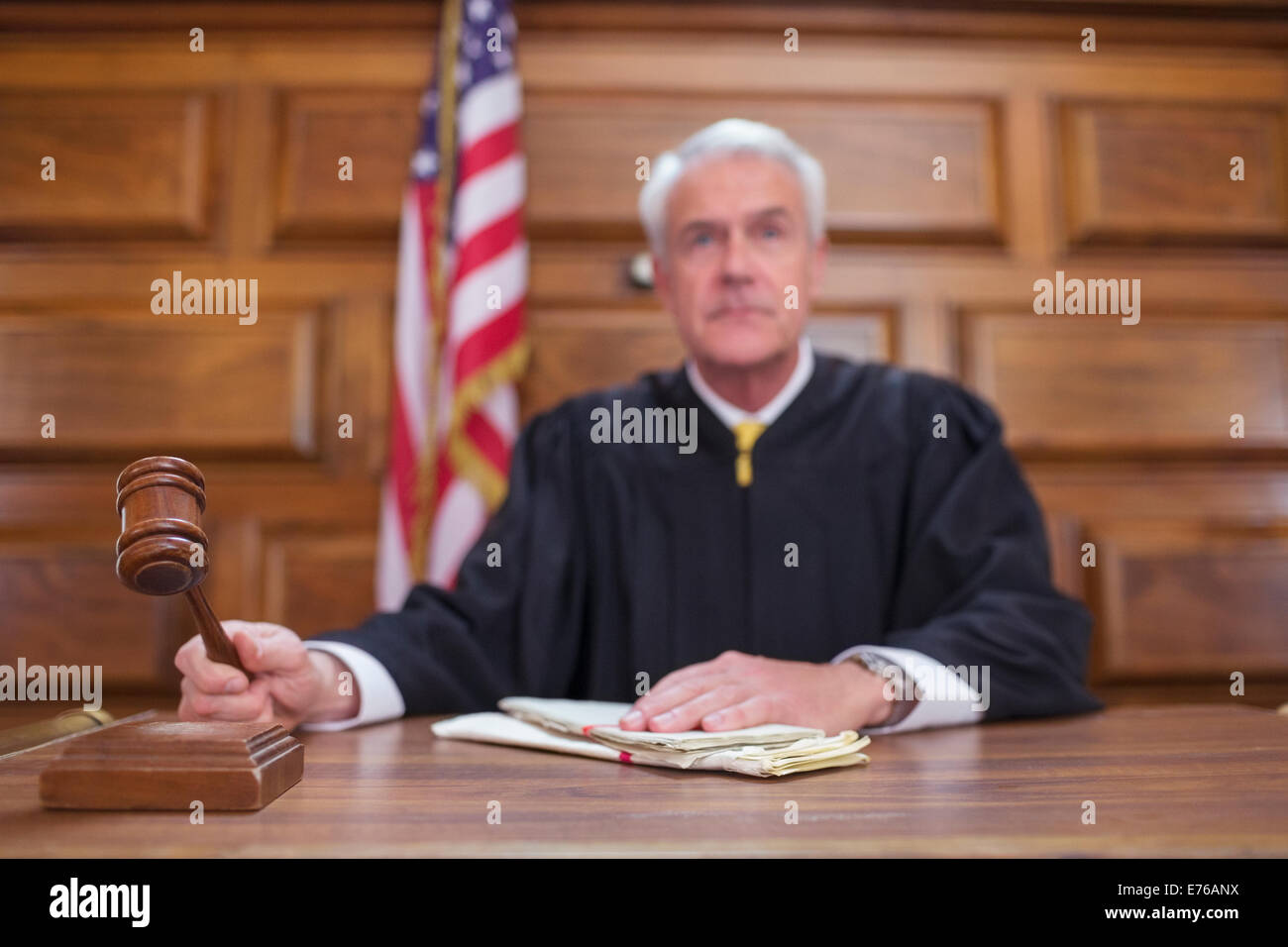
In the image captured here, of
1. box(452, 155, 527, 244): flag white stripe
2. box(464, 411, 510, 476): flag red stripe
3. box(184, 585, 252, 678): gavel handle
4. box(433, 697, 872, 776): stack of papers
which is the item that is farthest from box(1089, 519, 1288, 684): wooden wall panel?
box(184, 585, 252, 678): gavel handle

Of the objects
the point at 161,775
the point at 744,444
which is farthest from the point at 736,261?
the point at 161,775

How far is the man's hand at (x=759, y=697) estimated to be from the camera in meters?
1.23

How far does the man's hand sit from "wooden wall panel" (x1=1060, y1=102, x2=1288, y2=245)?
88.0 inches

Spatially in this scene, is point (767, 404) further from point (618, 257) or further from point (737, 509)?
point (618, 257)

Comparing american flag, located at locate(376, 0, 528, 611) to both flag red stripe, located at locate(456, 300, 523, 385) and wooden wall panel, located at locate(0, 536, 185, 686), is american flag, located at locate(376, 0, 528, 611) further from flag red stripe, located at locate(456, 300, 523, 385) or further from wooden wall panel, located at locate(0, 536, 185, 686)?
wooden wall panel, located at locate(0, 536, 185, 686)

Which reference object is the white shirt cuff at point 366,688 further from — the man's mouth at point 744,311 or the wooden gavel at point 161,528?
the man's mouth at point 744,311

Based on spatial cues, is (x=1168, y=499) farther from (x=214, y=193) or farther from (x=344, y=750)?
(x=214, y=193)

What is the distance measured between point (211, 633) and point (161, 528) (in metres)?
0.33

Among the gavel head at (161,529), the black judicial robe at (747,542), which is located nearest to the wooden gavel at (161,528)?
the gavel head at (161,529)

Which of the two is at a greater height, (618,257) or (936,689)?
(618,257)

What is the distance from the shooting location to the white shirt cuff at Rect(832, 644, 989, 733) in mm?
1488

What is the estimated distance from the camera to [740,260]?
2195 millimetres

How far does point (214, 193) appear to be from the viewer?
305 cm

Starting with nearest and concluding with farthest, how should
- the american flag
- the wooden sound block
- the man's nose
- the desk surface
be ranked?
the desk surface → the wooden sound block → the man's nose → the american flag
